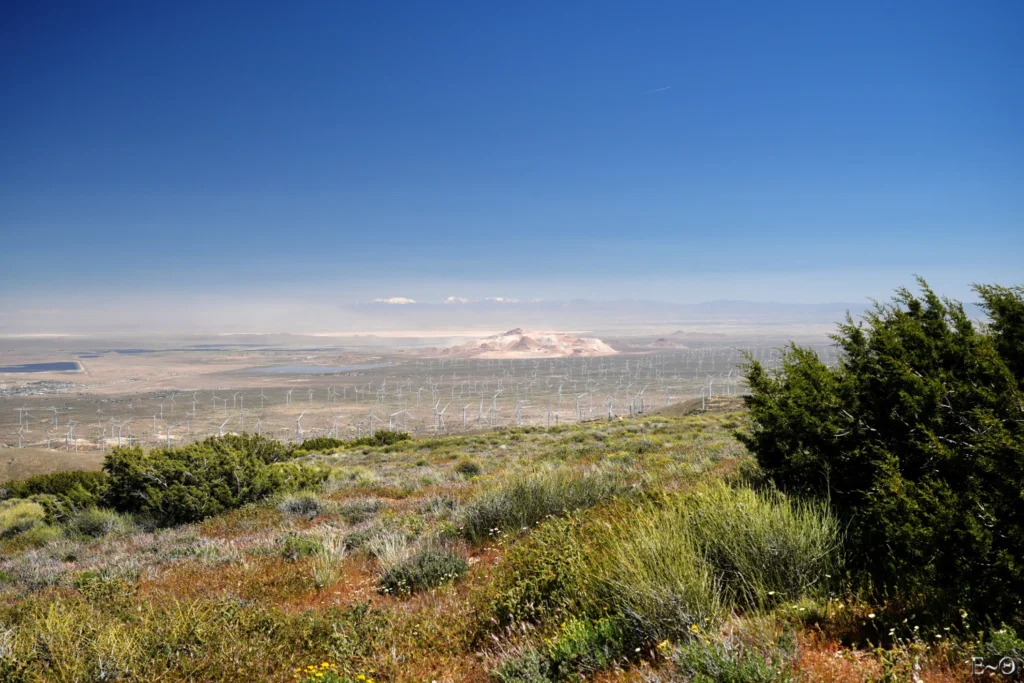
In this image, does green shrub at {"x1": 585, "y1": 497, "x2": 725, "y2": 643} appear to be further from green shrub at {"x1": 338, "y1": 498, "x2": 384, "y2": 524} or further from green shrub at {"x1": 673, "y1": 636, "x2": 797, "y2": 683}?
green shrub at {"x1": 338, "y1": 498, "x2": 384, "y2": 524}

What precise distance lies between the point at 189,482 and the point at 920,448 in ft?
48.4

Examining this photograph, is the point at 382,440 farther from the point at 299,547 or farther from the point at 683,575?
the point at 683,575

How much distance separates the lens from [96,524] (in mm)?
12492

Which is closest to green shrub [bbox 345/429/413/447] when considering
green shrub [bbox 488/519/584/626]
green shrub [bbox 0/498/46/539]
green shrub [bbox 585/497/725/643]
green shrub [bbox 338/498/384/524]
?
green shrub [bbox 0/498/46/539]

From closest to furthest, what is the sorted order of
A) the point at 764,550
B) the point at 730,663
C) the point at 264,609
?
the point at 730,663, the point at 764,550, the point at 264,609

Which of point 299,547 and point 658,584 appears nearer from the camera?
point 658,584

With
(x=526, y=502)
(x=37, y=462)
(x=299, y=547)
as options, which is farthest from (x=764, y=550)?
(x=37, y=462)

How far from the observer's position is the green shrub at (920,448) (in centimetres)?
387

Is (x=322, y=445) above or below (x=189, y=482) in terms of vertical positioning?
below

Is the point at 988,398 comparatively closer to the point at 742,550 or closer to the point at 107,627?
the point at 742,550

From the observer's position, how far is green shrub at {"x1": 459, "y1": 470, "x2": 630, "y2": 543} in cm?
847

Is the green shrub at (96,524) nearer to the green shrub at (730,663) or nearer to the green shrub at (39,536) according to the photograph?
the green shrub at (39,536)

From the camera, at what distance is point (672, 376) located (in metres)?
163

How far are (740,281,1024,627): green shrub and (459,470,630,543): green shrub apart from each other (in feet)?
8.60
